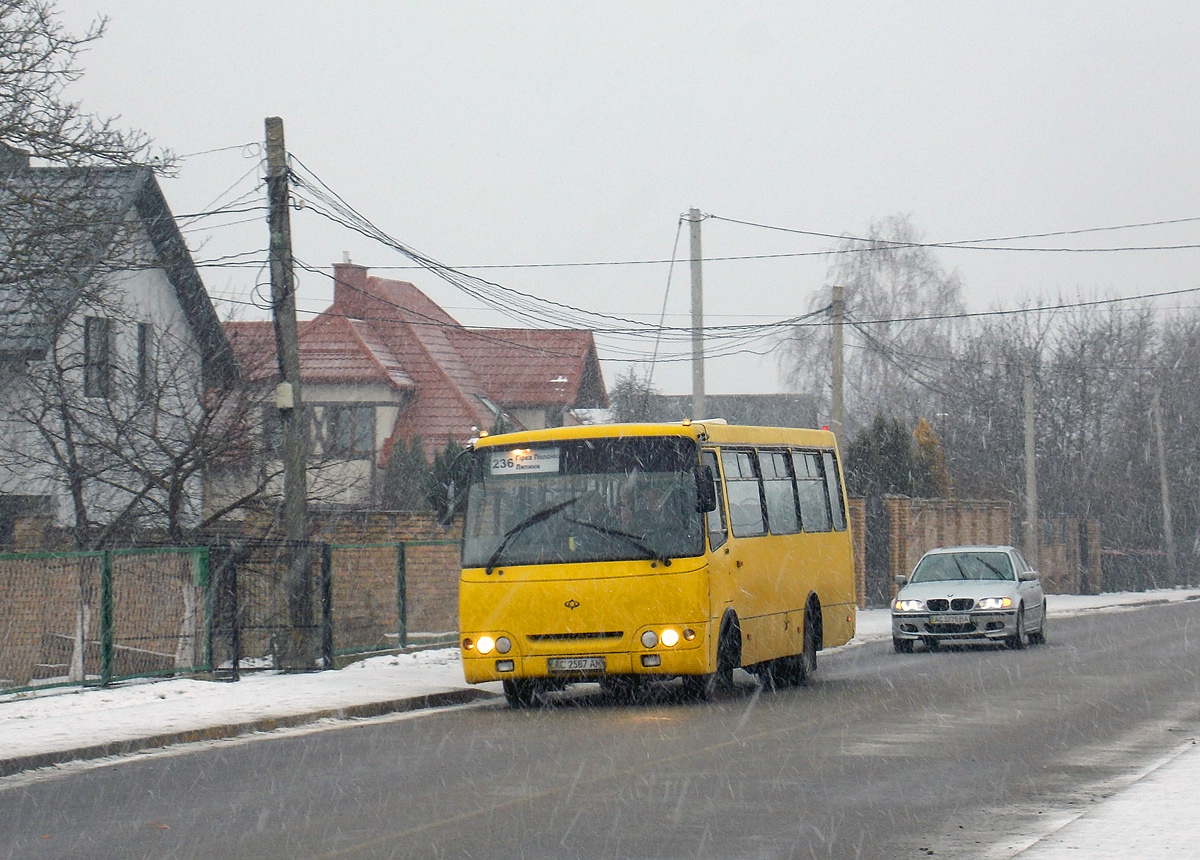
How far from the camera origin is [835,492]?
20.6 m

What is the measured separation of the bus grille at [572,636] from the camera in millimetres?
14758

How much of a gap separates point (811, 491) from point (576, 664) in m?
5.54

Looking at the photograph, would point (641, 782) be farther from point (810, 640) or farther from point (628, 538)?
point (810, 640)

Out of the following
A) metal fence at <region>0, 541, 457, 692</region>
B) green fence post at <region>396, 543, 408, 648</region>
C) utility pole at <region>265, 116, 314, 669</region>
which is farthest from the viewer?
green fence post at <region>396, 543, 408, 648</region>

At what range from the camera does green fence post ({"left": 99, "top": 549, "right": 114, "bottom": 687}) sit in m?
16.4

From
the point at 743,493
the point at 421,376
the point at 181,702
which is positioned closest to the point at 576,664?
the point at 743,493

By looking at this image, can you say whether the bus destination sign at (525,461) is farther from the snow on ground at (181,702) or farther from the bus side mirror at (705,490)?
the snow on ground at (181,702)

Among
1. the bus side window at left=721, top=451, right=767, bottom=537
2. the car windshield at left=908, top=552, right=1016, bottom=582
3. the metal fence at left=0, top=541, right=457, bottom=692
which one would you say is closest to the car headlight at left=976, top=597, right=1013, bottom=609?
the car windshield at left=908, top=552, right=1016, bottom=582

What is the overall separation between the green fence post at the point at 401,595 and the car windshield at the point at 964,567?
7.70m

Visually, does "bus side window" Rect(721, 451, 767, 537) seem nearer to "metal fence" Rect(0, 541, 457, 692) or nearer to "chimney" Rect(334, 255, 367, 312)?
"metal fence" Rect(0, 541, 457, 692)

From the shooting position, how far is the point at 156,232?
112ft

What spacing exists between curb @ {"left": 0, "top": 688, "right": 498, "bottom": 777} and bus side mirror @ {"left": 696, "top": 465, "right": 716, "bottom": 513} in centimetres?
350

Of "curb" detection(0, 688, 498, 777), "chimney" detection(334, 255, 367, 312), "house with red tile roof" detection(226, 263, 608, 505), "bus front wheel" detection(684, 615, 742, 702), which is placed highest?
"chimney" detection(334, 255, 367, 312)

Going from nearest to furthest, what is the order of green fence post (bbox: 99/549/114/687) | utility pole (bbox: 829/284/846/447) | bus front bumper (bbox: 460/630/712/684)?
bus front bumper (bbox: 460/630/712/684) < green fence post (bbox: 99/549/114/687) < utility pole (bbox: 829/284/846/447)
